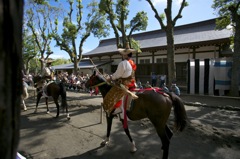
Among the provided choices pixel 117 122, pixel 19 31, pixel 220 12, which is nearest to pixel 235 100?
pixel 220 12

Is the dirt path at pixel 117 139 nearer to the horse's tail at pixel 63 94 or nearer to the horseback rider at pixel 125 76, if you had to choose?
the horse's tail at pixel 63 94

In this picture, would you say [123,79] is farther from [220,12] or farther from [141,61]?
[141,61]

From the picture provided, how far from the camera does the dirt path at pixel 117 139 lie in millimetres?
4129

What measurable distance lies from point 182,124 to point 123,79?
1.66 m

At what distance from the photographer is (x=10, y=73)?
2.33 feet

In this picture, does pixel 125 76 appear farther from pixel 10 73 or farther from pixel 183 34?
pixel 183 34

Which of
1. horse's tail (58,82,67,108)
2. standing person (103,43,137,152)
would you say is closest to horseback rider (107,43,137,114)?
standing person (103,43,137,152)

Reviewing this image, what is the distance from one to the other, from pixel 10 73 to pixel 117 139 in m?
4.59

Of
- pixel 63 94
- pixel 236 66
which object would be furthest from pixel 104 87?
pixel 236 66

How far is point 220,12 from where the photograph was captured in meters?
11.7

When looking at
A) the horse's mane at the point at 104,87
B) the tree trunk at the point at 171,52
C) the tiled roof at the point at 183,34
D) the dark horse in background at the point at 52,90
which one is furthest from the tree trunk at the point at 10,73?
the tiled roof at the point at 183,34

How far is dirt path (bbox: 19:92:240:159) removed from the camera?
13.5 ft

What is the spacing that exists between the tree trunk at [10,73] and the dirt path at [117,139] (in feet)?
11.7

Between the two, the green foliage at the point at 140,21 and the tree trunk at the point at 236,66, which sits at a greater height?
the green foliage at the point at 140,21
